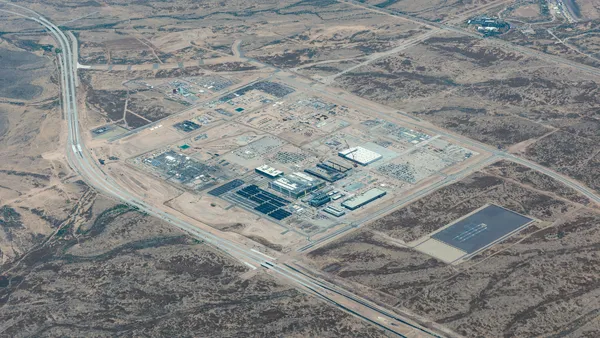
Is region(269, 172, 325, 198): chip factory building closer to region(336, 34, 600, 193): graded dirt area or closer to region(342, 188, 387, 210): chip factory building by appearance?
region(342, 188, 387, 210): chip factory building

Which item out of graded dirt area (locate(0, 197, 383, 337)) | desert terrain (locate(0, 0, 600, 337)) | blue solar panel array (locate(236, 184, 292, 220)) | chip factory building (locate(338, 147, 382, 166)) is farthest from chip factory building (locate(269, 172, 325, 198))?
graded dirt area (locate(0, 197, 383, 337))

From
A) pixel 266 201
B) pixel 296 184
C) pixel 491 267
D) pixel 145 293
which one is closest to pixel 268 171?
pixel 296 184

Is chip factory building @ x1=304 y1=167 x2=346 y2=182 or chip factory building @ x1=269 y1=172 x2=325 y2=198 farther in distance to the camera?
chip factory building @ x1=304 y1=167 x2=346 y2=182

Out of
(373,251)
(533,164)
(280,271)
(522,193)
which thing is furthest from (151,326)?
(533,164)

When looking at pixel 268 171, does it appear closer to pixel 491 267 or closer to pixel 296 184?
pixel 296 184

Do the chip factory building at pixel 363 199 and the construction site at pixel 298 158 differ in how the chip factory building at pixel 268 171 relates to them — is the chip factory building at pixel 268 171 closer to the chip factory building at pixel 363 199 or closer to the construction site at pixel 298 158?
the construction site at pixel 298 158

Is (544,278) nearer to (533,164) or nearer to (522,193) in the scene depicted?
(522,193)
